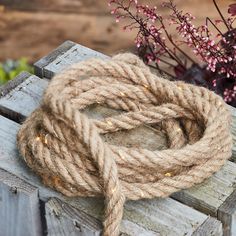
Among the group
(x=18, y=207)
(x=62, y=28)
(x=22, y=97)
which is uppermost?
(x=22, y=97)

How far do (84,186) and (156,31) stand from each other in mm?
801

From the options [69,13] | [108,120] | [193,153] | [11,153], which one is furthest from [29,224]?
[69,13]

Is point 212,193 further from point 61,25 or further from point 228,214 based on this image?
point 61,25

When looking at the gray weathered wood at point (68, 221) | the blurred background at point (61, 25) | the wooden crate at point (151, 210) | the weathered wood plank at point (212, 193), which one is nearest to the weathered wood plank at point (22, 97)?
the wooden crate at point (151, 210)

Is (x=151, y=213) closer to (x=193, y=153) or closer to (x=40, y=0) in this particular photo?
(x=193, y=153)

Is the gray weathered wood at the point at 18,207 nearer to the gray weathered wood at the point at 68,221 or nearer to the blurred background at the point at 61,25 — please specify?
the gray weathered wood at the point at 68,221

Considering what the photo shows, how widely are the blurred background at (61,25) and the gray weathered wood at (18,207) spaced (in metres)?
1.86

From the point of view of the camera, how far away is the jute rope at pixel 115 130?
67.9 inches

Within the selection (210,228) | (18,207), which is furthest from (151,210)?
(18,207)

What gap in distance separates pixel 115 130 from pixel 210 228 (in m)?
0.34

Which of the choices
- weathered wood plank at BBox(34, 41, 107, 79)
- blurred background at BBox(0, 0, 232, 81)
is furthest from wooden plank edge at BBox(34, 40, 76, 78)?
blurred background at BBox(0, 0, 232, 81)

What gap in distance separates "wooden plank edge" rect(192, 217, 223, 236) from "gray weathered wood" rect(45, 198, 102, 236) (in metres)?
0.21

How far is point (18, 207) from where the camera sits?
188 cm

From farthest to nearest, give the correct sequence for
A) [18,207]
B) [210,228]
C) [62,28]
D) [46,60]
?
[62,28]
[46,60]
[18,207]
[210,228]
